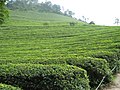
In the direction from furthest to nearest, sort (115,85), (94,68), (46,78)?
(115,85) → (94,68) → (46,78)

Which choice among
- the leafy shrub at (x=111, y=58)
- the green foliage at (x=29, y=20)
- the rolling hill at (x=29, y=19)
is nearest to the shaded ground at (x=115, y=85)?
the leafy shrub at (x=111, y=58)

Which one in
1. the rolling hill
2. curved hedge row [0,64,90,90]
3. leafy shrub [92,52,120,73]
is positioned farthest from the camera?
the rolling hill

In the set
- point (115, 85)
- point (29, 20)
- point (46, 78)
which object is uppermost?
point (46, 78)

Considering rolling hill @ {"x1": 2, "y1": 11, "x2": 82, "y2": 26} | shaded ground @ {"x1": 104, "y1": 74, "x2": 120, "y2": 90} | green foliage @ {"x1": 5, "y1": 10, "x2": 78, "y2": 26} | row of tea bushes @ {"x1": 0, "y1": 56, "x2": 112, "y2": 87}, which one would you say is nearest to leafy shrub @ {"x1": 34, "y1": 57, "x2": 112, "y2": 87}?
row of tea bushes @ {"x1": 0, "y1": 56, "x2": 112, "y2": 87}

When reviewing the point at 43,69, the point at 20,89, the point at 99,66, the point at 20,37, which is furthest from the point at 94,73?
the point at 20,37

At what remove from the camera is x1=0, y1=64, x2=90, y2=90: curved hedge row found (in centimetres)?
1045

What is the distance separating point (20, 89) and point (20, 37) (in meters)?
35.2

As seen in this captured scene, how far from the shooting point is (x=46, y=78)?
10633 mm

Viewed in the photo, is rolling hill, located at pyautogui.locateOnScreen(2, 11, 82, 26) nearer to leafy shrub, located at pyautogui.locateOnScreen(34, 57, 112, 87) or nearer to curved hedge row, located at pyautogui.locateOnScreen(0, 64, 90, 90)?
leafy shrub, located at pyautogui.locateOnScreen(34, 57, 112, 87)

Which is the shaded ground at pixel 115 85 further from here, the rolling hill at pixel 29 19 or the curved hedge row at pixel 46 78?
the rolling hill at pixel 29 19

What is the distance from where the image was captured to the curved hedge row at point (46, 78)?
10.4 m

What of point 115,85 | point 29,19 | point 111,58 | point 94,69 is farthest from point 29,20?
point 94,69

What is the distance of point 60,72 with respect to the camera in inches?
421

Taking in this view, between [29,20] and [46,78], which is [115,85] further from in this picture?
[29,20]
